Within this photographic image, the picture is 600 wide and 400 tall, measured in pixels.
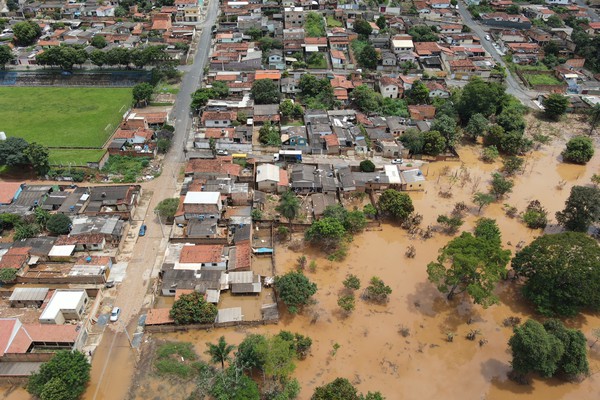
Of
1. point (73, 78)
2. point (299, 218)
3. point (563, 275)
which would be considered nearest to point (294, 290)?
point (299, 218)

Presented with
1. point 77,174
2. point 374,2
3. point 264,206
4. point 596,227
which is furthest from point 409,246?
point 374,2

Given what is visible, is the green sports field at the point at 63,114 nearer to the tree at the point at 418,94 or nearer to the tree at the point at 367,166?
the tree at the point at 367,166

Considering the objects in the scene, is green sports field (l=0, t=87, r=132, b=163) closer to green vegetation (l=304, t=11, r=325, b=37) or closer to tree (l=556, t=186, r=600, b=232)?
green vegetation (l=304, t=11, r=325, b=37)

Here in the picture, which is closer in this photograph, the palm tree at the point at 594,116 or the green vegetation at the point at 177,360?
the green vegetation at the point at 177,360

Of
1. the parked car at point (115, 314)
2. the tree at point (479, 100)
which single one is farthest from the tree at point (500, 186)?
the parked car at point (115, 314)

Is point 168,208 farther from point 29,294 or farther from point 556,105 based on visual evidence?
point 556,105

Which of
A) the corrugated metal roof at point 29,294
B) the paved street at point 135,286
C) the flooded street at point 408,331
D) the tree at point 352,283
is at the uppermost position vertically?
the corrugated metal roof at point 29,294
